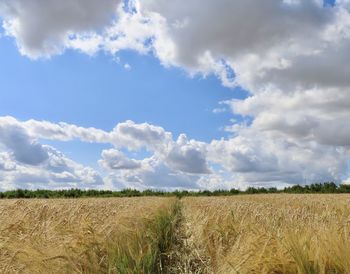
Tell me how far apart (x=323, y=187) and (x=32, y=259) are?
70319 mm

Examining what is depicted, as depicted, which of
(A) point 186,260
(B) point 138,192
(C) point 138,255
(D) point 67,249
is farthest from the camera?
(B) point 138,192

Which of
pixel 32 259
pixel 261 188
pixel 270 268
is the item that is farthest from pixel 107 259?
pixel 261 188

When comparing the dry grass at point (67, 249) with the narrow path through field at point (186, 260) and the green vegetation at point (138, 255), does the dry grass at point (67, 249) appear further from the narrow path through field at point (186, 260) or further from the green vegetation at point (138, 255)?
the narrow path through field at point (186, 260)

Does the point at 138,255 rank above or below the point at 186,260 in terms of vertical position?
above

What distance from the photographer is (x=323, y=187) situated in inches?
2758

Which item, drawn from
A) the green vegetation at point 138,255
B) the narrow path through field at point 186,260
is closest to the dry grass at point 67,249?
the green vegetation at point 138,255

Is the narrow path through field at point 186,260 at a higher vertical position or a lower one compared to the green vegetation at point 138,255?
lower

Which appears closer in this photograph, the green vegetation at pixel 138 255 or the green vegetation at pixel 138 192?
the green vegetation at pixel 138 255

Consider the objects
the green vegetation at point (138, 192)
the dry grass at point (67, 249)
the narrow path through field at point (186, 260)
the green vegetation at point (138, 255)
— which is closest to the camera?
the dry grass at point (67, 249)

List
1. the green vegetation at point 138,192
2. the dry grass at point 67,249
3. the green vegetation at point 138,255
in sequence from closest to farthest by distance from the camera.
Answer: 1. the dry grass at point 67,249
2. the green vegetation at point 138,255
3. the green vegetation at point 138,192

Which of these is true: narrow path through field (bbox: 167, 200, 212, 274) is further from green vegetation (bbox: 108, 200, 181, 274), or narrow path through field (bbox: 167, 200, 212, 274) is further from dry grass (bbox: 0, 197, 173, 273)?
dry grass (bbox: 0, 197, 173, 273)

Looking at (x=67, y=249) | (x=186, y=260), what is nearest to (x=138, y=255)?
(x=67, y=249)

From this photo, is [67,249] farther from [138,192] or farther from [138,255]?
[138,192]

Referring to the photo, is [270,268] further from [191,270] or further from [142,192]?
[142,192]
